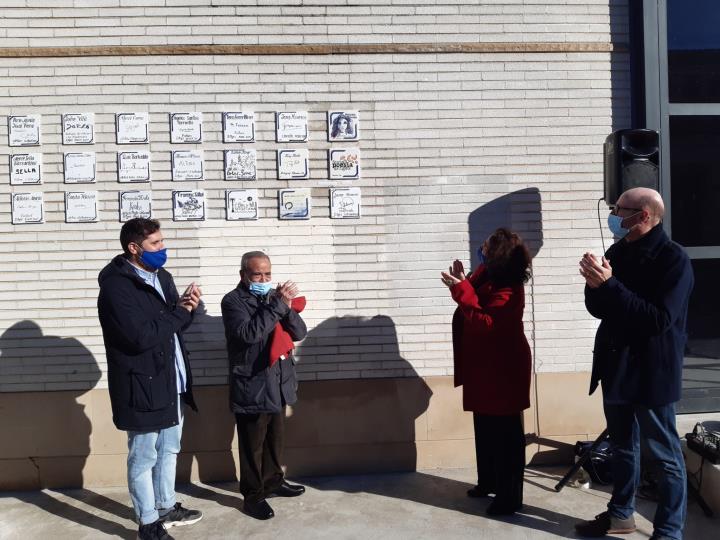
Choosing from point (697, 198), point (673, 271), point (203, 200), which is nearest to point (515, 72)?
point (697, 198)

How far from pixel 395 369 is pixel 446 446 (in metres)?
0.73

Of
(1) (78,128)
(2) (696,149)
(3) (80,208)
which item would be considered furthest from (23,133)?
(2) (696,149)

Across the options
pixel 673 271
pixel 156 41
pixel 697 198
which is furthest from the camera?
pixel 697 198

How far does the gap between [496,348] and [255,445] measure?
5.68 feet

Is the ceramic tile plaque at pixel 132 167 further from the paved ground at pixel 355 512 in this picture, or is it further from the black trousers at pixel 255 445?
the paved ground at pixel 355 512

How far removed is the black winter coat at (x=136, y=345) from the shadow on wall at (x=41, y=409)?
1241mm

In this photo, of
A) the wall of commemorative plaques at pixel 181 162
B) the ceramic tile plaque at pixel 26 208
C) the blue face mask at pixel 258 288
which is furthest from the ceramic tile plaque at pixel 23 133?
the blue face mask at pixel 258 288

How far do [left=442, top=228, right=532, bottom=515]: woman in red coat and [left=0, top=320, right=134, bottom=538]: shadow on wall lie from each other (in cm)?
281

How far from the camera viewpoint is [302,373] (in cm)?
512

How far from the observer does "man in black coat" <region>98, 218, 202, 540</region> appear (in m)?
3.87

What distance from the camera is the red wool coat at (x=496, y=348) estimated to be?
4.18 m

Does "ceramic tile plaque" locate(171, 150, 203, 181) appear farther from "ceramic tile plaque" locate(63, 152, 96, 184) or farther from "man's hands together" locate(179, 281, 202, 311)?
"man's hands together" locate(179, 281, 202, 311)

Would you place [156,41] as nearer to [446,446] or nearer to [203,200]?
[203,200]

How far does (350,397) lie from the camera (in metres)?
5.14
